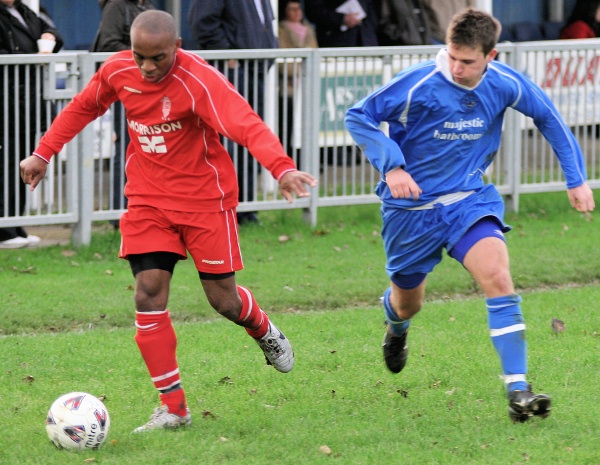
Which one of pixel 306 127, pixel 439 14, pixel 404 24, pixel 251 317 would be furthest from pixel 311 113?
pixel 251 317

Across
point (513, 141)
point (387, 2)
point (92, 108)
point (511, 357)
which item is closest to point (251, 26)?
point (513, 141)

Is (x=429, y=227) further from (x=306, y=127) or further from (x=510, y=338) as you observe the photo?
(x=306, y=127)

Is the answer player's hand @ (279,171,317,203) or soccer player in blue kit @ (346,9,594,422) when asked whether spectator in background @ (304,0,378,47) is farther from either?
player's hand @ (279,171,317,203)

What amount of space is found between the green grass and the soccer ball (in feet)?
0.18

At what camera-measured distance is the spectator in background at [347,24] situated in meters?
14.6

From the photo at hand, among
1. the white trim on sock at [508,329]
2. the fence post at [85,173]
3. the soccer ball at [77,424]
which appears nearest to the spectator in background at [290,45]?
the fence post at [85,173]

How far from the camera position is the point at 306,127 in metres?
11.2

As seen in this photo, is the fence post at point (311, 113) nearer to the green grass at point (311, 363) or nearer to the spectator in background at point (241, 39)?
the spectator in background at point (241, 39)

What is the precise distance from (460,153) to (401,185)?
56cm

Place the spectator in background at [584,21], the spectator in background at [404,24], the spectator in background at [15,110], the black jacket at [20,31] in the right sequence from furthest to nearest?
the spectator in background at [584,21] → the spectator in background at [404,24] → the black jacket at [20,31] → the spectator in background at [15,110]

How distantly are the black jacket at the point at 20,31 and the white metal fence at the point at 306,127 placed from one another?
36 cm

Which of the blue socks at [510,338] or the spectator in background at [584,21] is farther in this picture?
the spectator in background at [584,21]

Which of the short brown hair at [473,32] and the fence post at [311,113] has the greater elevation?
the short brown hair at [473,32]

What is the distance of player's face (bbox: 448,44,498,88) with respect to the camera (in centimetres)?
557
